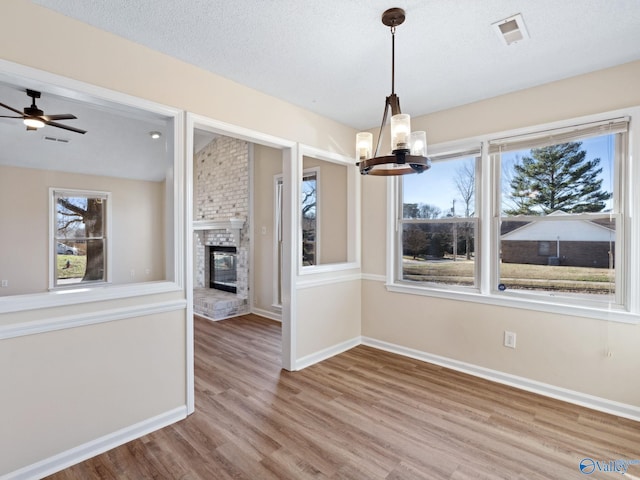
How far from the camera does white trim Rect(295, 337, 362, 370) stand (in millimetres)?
3426

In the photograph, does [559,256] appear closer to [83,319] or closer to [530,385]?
[530,385]

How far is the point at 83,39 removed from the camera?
2.00 m

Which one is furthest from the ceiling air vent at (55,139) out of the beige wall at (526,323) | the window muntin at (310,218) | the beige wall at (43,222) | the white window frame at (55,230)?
the beige wall at (526,323)

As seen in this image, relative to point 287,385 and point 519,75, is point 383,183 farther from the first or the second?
point 287,385

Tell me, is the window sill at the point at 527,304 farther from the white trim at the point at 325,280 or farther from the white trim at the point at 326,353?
the white trim at the point at 326,353

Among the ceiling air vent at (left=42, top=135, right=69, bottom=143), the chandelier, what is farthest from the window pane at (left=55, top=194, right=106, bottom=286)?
the chandelier

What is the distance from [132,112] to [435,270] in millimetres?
3165

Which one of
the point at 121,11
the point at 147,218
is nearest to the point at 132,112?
the point at 121,11

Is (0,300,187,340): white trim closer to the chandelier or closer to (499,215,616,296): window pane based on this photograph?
the chandelier

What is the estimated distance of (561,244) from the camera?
9.21 feet

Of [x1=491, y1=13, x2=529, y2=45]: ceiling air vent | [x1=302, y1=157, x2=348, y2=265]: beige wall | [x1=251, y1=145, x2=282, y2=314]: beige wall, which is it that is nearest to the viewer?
A: [x1=491, y1=13, x2=529, y2=45]: ceiling air vent

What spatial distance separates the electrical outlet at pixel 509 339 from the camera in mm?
2998

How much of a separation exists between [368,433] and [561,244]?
7.36 ft

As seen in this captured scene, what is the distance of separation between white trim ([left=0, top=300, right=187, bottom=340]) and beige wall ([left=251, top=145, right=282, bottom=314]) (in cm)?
302
